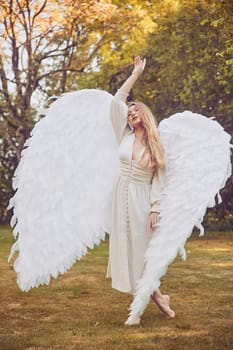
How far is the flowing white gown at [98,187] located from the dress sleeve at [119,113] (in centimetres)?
1

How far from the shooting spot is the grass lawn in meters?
5.77

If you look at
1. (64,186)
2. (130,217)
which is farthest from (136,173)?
(64,186)

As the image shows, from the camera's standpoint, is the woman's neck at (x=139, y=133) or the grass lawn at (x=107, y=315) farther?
the woman's neck at (x=139, y=133)

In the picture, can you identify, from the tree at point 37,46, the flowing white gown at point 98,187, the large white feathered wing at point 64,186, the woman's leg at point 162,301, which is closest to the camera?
the flowing white gown at point 98,187

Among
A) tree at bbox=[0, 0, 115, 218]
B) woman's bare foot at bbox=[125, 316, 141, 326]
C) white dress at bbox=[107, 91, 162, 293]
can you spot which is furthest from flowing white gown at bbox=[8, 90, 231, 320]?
tree at bbox=[0, 0, 115, 218]

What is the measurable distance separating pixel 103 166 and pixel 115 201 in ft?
2.41

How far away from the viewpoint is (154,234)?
6332 millimetres

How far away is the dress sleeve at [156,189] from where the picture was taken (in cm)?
637

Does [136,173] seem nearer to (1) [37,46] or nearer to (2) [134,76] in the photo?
(2) [134,76]

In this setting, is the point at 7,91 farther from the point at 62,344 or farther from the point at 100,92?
the point at 62,344

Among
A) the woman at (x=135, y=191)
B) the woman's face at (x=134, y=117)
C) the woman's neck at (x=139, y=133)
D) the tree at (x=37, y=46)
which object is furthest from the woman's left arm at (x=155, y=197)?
the tree at (x=37, y=46)

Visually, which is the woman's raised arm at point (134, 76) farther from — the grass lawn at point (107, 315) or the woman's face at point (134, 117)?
the grass lawn at point (107, 315)

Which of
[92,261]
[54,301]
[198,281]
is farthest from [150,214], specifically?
[92,261]

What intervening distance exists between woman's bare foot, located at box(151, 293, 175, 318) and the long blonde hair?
1.24 meters
